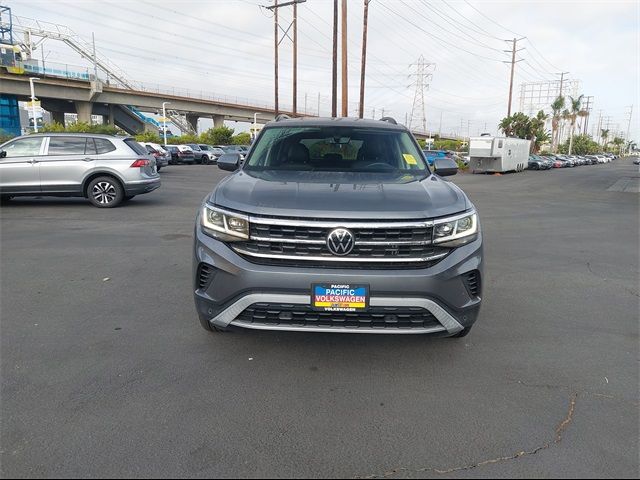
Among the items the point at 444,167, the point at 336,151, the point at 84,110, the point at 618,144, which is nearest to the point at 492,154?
the point at 444,167

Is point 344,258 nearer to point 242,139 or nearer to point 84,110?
point 84,110

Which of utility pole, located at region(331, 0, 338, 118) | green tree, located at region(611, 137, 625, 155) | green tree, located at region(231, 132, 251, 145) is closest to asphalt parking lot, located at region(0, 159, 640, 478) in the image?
utility pole, located at region(331, 0, 338, 118)

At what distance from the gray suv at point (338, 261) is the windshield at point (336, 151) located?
1.08 m

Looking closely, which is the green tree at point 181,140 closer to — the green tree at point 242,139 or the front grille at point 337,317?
the green tree at point 242,139

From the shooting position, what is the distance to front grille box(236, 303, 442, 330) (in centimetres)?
304

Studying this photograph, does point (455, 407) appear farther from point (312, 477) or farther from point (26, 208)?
point (26, 208)

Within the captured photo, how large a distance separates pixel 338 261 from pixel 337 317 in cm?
36

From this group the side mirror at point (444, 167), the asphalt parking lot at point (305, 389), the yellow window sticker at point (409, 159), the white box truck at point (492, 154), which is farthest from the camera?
the white box truck at point (492, 154)

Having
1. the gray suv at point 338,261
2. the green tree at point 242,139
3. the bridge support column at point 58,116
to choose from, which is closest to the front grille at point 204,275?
the gray suv at point 338,261

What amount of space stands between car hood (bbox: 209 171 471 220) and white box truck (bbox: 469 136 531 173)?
38716 mm

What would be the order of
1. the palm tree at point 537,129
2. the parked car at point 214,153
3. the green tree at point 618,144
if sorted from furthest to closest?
the green tree at point 618,144
the palm tree at point 537,129
the parked car at point 214,153

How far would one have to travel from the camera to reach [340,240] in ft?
10.0

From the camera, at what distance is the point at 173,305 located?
4.73 meters

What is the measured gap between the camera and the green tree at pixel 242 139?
207ft
